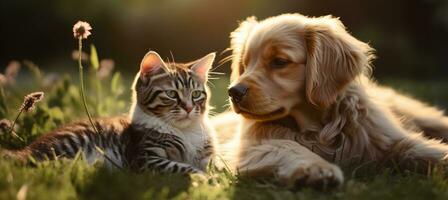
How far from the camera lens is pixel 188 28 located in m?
14.1

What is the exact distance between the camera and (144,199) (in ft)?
8.04

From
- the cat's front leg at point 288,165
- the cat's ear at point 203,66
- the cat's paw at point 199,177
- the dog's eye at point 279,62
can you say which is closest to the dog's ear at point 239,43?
the cat's ear at point 203,66

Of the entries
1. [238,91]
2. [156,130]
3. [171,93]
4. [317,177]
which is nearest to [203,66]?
[171,93]

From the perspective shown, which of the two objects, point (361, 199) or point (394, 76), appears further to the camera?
point (394, 76)

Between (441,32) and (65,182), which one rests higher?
(441,32)

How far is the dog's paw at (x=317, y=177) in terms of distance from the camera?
2.96 m

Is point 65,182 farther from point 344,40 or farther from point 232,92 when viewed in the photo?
point 344,40

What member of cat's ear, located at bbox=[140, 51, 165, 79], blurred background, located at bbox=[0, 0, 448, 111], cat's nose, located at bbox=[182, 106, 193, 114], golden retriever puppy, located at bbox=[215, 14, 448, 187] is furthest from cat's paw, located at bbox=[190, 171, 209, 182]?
blurred background, located at bbox=[0, 0, 448, 111]

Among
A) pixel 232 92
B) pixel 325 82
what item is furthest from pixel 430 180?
pixel 232 92

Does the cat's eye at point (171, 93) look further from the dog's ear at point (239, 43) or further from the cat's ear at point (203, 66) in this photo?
the dog's ear at point (239, 43)

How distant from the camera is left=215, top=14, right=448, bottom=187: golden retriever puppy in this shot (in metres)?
3.60

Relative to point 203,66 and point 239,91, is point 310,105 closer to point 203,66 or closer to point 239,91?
point 239,91

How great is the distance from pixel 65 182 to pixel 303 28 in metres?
1.95

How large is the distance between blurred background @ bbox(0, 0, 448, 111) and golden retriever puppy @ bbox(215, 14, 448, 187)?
8.91 meters
